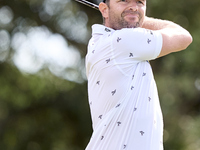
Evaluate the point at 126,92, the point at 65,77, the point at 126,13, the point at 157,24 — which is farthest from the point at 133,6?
the point at 65,77

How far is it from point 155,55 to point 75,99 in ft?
18.0

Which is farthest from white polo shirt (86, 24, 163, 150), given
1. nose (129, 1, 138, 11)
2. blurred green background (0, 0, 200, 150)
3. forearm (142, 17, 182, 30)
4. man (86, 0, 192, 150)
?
blurred green background (0, 0, 200, 150)

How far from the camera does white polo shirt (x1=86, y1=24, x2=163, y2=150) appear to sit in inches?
103

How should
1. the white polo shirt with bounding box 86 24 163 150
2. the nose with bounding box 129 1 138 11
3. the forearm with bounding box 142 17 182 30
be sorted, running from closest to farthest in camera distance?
the white polo shirt with bounding box 86 24 163 150, the nose with bounding box 129 1 138 11, the forearm with bounding box 142 17 182 30

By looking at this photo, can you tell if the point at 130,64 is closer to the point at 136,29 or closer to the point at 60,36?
the point at 136,29

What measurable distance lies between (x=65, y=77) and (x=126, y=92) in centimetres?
540

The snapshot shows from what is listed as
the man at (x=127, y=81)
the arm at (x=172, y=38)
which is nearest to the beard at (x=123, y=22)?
the man at (x=127, y=81)

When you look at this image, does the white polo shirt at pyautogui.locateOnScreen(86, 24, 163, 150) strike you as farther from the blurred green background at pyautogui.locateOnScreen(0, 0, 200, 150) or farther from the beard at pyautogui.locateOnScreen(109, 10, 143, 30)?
the blurred green background at pyautogui.locateOnScreen(0, 0, 200, 150)

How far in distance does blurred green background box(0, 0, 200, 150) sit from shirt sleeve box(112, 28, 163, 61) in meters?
4.70

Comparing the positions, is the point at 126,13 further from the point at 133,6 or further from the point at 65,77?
the point at 65,77

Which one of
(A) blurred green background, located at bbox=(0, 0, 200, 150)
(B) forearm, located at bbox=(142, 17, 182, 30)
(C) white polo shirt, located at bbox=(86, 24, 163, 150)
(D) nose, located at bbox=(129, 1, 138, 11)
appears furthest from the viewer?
(A) blurred green background, located at bbox=(0, 0, 200, 150)

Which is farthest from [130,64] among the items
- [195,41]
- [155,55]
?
[195,41]

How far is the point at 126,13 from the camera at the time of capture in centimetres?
276

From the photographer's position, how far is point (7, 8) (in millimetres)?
7914
